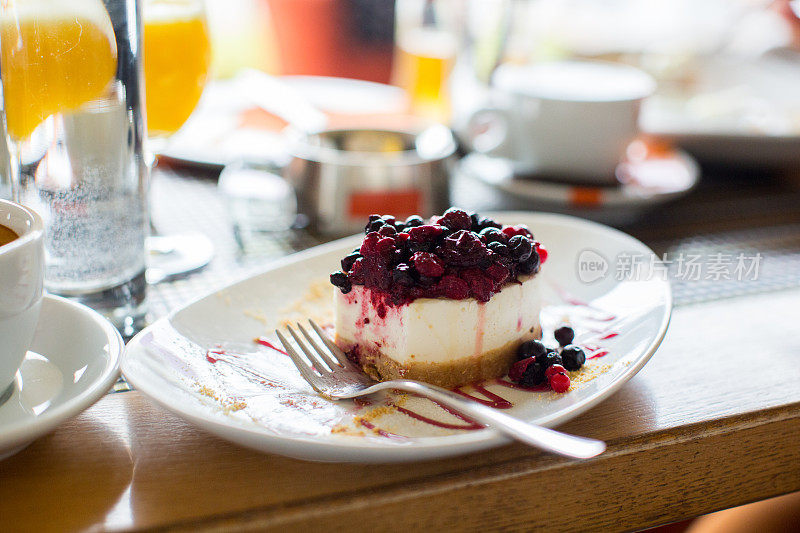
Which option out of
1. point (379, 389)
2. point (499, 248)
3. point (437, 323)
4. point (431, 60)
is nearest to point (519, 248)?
point (499, 248)

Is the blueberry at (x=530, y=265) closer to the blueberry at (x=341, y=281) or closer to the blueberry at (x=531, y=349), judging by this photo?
the blueberry at (x=531, y=349)

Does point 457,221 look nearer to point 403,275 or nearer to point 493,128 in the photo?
point 403,275

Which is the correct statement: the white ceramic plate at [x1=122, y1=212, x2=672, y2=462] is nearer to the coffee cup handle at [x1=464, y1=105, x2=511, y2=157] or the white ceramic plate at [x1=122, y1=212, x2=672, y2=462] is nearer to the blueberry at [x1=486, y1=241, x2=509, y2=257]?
the blueberry at [x1=486, y1=241, x2=509, y2=257]

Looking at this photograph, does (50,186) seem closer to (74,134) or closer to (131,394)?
(74,134)

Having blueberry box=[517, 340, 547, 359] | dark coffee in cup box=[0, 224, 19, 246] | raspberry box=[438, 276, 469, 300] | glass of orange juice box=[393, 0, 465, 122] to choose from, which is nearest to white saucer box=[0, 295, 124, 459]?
dark coffee in cup box=[0, 224, 19, 246]

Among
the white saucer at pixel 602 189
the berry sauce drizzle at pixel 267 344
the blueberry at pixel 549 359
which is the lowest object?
the berry sauce drizzle at pixel 267 344

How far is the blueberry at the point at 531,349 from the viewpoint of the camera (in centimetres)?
86

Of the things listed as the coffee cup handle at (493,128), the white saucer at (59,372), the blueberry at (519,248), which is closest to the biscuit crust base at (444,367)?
the blueberry at (519,248)

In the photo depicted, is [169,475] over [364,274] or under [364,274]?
under

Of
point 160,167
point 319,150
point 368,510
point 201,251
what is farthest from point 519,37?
point 368,510

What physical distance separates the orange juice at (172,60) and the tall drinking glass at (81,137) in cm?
26

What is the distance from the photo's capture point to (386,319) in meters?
0.86

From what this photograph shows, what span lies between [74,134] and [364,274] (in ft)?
1.19

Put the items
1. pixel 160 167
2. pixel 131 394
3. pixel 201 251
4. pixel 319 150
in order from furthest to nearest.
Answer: pixel 160 167 → pixel 319 150 → pixel 201 251 → pixel 131 394
